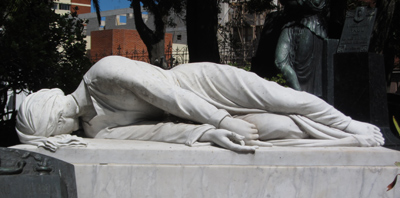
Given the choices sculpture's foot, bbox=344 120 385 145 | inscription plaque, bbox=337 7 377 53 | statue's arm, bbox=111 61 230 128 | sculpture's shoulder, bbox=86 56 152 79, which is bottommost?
sculpture's foot, bbox=344 120 385 145

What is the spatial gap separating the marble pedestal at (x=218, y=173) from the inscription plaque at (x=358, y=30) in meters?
2.46

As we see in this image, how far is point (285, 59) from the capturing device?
22.3 ft

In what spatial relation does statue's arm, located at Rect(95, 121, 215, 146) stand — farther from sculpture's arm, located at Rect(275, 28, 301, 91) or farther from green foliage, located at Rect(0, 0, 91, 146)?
sculpture's arm, located at Rect(275, 28, 301, 91)

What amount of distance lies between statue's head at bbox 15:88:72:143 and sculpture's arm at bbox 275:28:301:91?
12.8 feet

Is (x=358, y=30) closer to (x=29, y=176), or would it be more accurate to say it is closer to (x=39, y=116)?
(x=39, y=116)

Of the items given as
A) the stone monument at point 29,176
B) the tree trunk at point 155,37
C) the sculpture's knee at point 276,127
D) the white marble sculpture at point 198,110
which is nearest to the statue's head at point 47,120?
the white marble sculpture at point 198,110

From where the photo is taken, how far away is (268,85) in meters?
3.65

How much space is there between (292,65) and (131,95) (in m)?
3.85

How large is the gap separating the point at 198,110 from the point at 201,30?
6.63m

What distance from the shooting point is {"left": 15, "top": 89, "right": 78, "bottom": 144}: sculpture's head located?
3.51 m

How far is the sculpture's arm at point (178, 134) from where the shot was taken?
3.37 meters

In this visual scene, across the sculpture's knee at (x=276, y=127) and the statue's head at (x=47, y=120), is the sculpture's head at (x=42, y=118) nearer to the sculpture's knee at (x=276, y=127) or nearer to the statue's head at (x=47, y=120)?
the statue's head at (x=47, y=120)

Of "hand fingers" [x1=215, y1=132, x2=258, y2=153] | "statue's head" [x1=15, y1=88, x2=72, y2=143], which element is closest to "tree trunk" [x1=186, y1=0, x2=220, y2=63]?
"statue's head" [x1=15, y1=88, x2=72, y2=143]

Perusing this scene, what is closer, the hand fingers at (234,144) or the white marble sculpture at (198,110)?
the hand fingers at (234,144)
